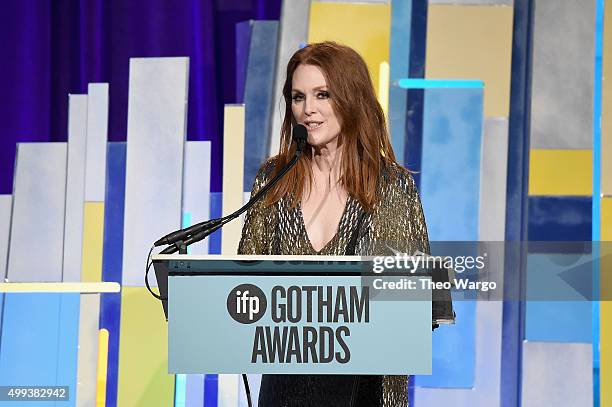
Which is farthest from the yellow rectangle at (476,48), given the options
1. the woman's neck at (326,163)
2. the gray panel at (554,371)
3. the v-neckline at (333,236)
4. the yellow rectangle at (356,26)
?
the v-neckline at (333,236)

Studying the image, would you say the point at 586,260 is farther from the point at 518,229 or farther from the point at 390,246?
the point at 390,246

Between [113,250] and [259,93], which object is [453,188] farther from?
[113,250]

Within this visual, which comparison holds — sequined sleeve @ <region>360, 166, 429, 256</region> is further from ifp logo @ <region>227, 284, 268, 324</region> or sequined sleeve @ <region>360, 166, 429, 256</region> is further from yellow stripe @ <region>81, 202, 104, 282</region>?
yellow stripe @ <region>81, 202, 104, 282</region>

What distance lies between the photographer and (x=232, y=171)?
319cm

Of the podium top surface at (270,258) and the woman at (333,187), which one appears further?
the woman at (333,187)

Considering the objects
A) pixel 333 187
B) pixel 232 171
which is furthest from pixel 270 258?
pixel 232 171

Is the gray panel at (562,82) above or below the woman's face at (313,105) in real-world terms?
above

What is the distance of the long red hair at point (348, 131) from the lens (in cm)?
187

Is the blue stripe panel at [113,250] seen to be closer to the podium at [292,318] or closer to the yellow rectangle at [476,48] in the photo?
the yellow rectangle at [476,48]

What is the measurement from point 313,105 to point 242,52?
1486 millimetres

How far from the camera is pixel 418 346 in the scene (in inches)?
57.1

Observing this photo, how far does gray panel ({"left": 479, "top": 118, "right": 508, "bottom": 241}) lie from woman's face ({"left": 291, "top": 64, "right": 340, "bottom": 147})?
143 centimetres

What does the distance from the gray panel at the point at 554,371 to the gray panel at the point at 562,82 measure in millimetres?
721

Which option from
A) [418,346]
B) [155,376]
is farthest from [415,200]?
[155,376]
